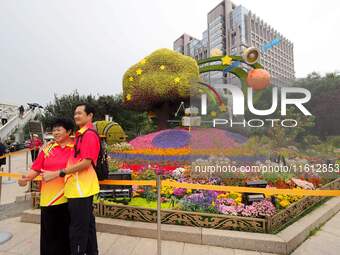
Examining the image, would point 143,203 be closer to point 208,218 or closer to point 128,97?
point 208,218

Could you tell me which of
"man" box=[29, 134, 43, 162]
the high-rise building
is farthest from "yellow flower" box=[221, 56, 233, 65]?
the high-rise building

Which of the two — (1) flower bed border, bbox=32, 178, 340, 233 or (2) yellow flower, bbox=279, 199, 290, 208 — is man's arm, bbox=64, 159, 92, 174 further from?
(2) yellow flower, bbox=279, 199, 290, 208

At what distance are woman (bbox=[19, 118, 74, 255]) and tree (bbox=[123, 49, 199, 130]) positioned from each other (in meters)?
10.9

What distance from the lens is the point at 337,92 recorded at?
5973 millimetres

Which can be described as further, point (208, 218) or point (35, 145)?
point (35, 145)

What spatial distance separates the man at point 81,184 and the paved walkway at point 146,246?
1.07 m

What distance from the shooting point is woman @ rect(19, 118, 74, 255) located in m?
2.53

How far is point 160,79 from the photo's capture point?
1337 centimetres

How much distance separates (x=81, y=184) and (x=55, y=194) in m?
0.31

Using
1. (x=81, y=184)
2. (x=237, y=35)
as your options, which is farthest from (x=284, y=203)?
(x=237, y=35)

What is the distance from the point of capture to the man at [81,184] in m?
2.40

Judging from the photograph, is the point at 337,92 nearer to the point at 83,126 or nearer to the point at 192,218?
the point at 192,218

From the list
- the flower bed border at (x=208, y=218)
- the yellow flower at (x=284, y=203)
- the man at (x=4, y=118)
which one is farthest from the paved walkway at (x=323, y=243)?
the man at (x=4, y=118)

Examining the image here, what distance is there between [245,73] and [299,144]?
677 cm
